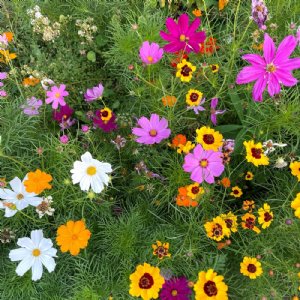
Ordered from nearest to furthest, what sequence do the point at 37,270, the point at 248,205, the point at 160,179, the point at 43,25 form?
the point at 37,270 → the point at 248,205 → the point at 160,179 → the point at 43,25

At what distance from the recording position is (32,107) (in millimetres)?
1420

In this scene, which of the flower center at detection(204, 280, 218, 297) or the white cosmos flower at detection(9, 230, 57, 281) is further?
the white cosmos flower at detection(9, 230, 57, 281)

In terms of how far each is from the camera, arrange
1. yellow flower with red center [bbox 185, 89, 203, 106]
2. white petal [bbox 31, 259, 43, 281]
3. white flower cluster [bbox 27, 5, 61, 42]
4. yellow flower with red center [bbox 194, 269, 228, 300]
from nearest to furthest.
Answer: yellow flower with red center [bbox 194, 269, 228, 300] → white petal [bbox 31, 259, 43, 281] → yellow flower with red center [bbox 185, 89, 203, 106] → white flower cluster [bbox 27, 5, 61, 42]

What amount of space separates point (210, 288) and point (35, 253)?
1.81 feet

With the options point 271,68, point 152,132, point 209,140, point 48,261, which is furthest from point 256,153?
point 48,261

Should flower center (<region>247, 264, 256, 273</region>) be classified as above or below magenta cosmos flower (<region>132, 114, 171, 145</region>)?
below

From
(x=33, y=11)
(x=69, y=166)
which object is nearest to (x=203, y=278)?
(x=69, y=166)

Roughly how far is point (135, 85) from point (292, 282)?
3.06 ft

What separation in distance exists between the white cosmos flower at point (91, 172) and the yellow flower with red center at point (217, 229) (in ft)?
1.14

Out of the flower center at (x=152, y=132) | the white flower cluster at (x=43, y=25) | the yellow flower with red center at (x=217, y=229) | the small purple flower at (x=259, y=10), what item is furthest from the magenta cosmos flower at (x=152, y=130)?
the white flower cluster at (x=43, y=25)

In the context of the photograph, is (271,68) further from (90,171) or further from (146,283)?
(146,283)

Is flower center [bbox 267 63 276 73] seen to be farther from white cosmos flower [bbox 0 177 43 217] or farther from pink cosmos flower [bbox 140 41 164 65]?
white cosmos flower [bbox 0 177 43 217]

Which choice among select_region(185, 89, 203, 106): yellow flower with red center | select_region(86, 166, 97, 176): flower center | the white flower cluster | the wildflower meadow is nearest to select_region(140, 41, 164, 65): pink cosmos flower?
the wildflower meadow

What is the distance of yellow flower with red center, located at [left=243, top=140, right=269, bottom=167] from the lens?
108cm
